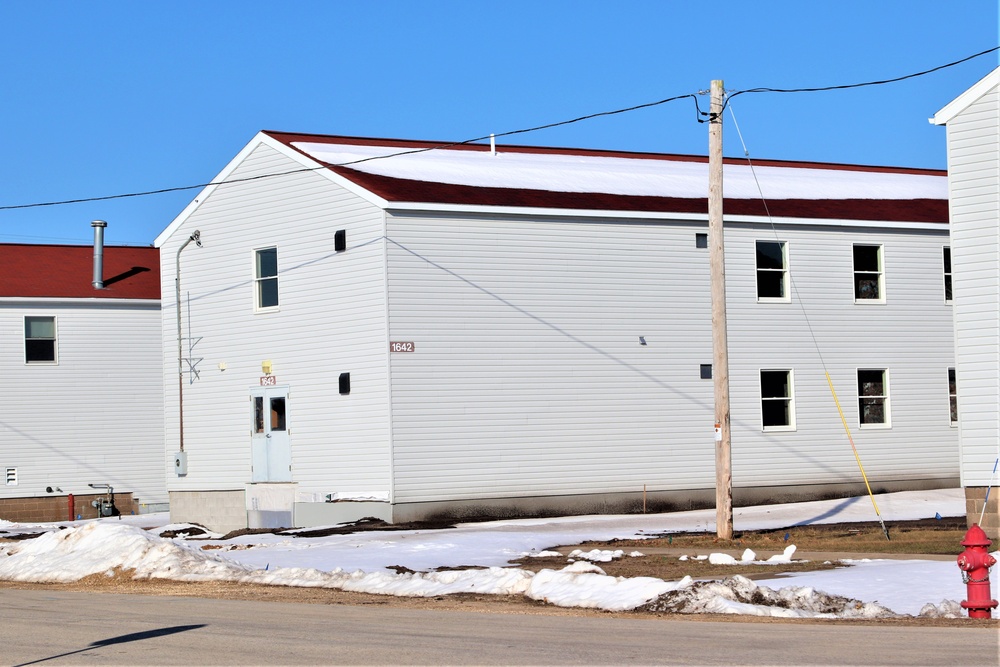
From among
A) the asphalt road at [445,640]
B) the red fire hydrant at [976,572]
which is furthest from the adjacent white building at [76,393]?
the red fire hydrant at [976,572]

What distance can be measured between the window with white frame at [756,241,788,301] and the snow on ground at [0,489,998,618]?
16.2 ft

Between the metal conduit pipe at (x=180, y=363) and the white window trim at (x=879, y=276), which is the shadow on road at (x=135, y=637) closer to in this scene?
the metal conduit pipe at (x=180, y=363)

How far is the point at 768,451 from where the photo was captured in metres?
30.8

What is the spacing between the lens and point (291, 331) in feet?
98.8

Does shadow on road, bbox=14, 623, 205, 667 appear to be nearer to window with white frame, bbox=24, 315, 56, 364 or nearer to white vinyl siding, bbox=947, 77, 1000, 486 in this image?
white vinyl siding, bbox=947, 77, 1000, 486

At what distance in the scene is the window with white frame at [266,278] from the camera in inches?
1212

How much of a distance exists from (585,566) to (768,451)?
13697 mm

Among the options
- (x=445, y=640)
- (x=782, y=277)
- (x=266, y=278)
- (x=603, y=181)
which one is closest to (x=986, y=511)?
(x=782, y=277)

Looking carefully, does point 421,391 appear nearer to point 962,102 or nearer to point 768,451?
point 768,451

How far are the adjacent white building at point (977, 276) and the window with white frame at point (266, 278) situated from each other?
596 inches

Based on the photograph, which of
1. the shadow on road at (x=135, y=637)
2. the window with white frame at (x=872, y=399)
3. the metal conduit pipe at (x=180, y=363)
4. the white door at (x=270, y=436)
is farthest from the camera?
the metal conduit pipe at (x=180, y=363)

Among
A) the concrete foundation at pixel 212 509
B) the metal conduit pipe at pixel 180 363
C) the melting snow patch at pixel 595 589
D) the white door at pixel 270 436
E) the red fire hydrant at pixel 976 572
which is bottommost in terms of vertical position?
the concrete foundation at pixel 212 509

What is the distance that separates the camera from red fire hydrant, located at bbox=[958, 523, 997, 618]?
41.6ft

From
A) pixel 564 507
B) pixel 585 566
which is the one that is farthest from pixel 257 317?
pixel 585 566
